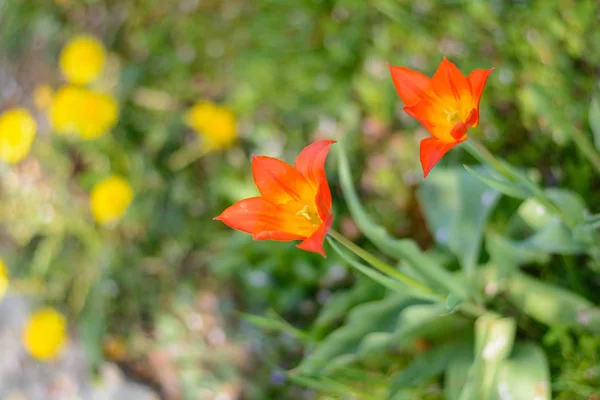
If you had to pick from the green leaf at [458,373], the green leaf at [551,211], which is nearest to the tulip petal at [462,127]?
the green leaf at [551,211]

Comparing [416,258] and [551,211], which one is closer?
[551,211]

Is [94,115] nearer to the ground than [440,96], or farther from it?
nearer to the ground

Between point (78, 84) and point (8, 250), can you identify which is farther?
point (8, 250)

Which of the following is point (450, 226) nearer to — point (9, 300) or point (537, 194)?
point (537, 194)

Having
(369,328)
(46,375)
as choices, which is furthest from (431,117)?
(46,375)

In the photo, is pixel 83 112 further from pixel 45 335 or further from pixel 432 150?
pixel 432 150

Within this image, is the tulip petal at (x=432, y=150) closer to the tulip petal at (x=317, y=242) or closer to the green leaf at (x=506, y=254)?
the tulip petal at (x=317, y=242)

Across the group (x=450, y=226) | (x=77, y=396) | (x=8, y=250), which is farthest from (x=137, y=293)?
(x=450, y=226)
